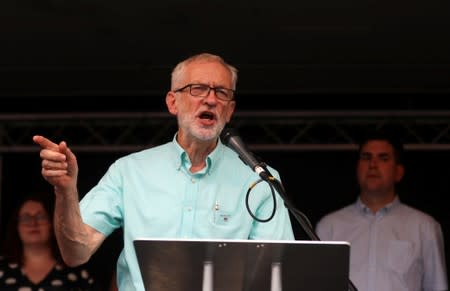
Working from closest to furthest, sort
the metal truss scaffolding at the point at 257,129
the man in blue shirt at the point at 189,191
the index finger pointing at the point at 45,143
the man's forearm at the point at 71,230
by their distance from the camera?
the index finger pointing at the point at 45,143 < the man's forearm at the point at 71,230 < the man in blue shirt at the point at 189,191 < the metal truss scaffolding at the point at 257,129

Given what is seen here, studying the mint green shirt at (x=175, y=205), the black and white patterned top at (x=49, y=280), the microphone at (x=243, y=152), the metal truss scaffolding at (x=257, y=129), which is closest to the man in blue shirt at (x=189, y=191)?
the mint green shirt at (x=175, y=205)

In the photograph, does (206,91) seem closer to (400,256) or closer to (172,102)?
(172,102)

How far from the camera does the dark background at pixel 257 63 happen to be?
514cm

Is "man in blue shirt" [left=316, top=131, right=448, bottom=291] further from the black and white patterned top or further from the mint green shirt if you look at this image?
the mint green shirt

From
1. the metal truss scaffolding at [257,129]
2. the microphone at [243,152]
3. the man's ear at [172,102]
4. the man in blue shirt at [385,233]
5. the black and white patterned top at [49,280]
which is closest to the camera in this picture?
the microphone at [243,152]

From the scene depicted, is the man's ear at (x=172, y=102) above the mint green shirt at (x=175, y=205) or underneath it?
above

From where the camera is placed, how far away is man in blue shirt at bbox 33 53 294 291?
10.4 ft

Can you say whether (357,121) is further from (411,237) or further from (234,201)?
(234,201)

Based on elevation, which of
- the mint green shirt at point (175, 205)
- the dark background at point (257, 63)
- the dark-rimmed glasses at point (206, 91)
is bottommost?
the mint green shirt at point (175, 205)

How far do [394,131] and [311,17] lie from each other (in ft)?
4.17

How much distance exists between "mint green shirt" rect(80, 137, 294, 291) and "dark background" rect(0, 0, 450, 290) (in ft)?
6.06

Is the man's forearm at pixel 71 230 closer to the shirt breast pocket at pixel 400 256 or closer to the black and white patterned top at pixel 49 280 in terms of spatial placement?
the black and white patterned top at pixel 49 280

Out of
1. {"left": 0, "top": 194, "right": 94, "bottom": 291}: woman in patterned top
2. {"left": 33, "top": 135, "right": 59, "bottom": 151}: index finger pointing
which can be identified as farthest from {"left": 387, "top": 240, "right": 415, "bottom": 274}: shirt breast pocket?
{"left": 33, "top": 135, "right": 59, "bottom": 151}: index finger pointing

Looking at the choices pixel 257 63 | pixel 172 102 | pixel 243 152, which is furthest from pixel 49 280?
pixel 243 152
